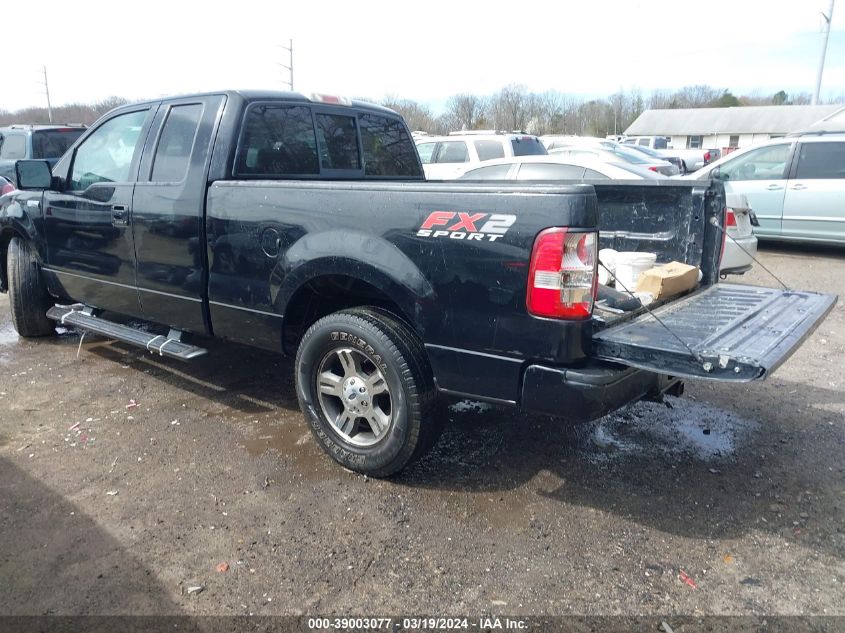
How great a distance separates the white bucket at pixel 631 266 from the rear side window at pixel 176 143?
275cm

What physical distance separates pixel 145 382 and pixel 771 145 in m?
9.72

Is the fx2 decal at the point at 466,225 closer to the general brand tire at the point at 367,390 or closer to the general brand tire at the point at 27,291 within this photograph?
the general brand tire at the point at 367,390

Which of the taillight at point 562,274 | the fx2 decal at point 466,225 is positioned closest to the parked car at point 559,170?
the fx2 decal at point 466,225

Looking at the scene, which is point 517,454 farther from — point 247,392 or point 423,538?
point 247,392

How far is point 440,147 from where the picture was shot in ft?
43.2

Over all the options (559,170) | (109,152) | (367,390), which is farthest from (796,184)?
(109,152)

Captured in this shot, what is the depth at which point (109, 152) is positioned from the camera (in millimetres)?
4887

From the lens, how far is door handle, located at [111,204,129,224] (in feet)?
14.6

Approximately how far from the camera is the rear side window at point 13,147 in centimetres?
1109

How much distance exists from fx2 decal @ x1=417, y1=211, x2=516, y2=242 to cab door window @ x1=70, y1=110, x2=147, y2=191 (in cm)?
261

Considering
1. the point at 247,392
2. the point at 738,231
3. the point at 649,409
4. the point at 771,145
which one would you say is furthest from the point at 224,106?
the point at 771,145

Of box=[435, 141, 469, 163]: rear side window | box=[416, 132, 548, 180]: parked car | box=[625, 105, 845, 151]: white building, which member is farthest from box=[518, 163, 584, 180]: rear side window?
box=[625, 105, 845, 151]: white building

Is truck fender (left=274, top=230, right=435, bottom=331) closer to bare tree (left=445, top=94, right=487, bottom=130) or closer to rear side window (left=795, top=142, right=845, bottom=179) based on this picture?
rear side window (left=795, top=142, right=845, bottom=179)

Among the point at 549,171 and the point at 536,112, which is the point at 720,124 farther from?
the point at 549,171
